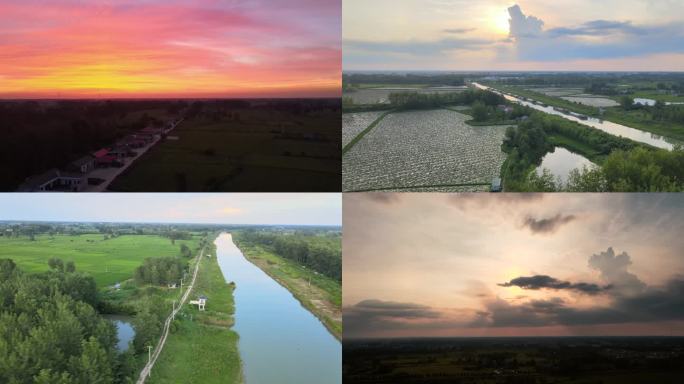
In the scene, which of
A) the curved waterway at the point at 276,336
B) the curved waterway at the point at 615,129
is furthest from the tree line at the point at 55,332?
the curved waterway at the point at 615,129

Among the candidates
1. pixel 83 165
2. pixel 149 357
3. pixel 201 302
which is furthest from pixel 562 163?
pixel 83 165

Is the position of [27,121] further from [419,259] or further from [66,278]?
[419,259]

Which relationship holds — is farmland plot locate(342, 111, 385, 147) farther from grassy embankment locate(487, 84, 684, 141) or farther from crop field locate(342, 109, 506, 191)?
grassy embankment locate(487, 84, 684, 141)

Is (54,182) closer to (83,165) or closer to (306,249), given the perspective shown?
(83,165)

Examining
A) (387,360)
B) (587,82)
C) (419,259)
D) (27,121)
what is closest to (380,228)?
(419,259)

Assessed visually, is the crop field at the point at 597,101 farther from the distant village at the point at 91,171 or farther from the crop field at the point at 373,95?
the distant village at the point at 91,171

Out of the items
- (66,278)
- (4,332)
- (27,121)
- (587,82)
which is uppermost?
(587,82)

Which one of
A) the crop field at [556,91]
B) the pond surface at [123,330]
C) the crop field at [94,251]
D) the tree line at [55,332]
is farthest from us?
the crop field at [556,91]
